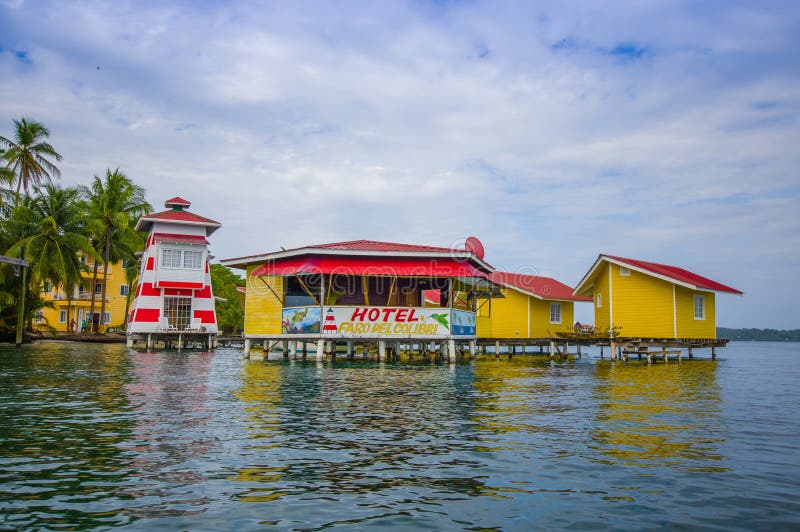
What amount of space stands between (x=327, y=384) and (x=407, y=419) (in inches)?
274

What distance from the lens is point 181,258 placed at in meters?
41.5

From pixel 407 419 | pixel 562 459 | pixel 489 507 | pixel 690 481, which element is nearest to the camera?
pixel 489 507

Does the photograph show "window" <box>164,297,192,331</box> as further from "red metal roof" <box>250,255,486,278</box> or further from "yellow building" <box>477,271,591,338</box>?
"yellow building" <box>477,271,591,338</box>

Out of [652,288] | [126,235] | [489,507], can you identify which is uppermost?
[126,235]

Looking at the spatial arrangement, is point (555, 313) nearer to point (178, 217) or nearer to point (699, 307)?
point (699, 307)

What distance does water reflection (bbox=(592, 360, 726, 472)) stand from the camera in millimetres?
8305

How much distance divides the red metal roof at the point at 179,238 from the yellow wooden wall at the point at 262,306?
1250cm

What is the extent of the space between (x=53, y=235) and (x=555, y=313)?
33.6m

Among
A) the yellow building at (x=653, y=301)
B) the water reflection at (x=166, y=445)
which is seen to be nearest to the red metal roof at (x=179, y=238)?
the yellow building at (x=653, y=301)

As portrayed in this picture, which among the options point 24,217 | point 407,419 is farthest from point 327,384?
point 24,217

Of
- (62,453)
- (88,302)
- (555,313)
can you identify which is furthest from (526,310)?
(88,302)

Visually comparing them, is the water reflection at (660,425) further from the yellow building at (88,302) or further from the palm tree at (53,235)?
the yellow building at (88,302)

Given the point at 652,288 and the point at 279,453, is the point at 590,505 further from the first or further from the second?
the point at 652,288

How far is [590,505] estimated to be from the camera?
625 cm
